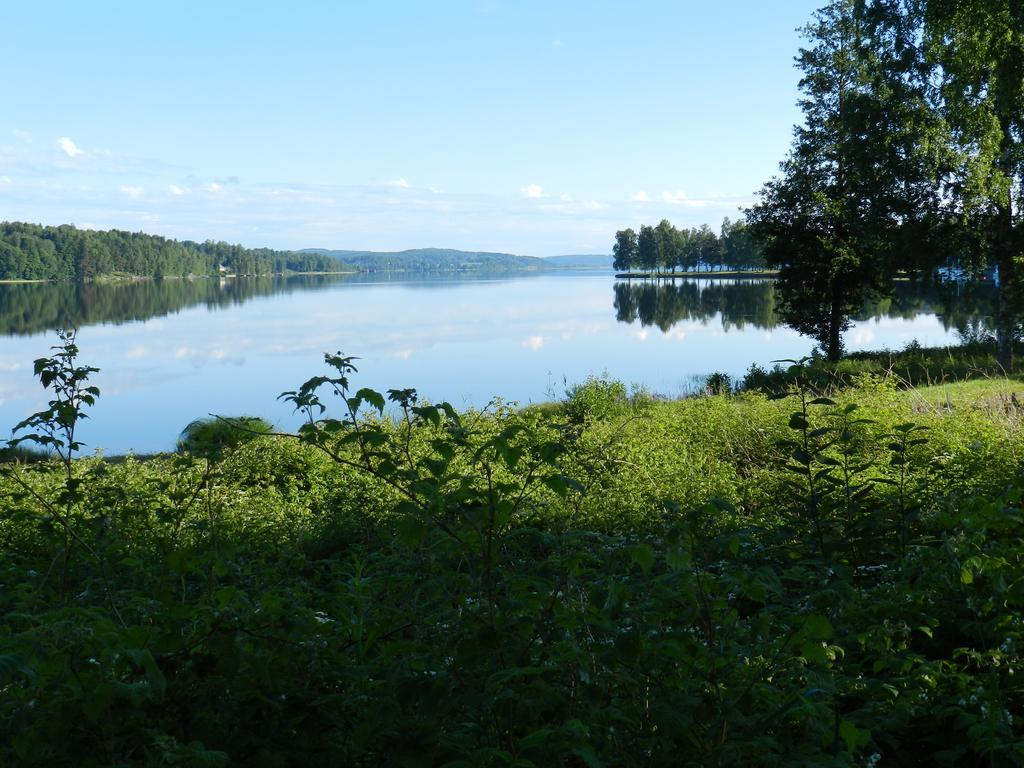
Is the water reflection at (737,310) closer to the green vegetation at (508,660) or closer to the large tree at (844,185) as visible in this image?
the large tree at (844,185)

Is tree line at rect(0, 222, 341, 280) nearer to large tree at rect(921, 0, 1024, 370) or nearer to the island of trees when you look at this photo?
the island of trees

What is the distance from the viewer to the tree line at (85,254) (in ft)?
368

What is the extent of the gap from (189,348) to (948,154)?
33.6 metres

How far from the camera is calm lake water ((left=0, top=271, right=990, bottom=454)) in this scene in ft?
81.6

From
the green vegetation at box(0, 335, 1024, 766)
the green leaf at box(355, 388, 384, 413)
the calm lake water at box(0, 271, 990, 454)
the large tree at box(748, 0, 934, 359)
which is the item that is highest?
the large tree at box(748, 0, 934, 359)

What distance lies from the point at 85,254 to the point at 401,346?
98.3 metres

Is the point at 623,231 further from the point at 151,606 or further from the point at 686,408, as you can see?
the point at 151,606

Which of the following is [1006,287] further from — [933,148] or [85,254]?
[85,254]

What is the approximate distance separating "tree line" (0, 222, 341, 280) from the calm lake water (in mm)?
49114

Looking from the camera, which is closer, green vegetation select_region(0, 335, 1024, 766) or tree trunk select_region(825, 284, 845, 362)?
green vegetation select_region(0, 335, 1024, 766)

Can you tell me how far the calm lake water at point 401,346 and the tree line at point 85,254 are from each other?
49.1 meters

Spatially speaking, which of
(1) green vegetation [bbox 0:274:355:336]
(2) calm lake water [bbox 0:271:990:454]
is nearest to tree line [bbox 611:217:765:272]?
(2) calm lake water [bbox 0:271:990:454]

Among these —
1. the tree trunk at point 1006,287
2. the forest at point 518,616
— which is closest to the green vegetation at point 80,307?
the tree trunk at point 1006,287

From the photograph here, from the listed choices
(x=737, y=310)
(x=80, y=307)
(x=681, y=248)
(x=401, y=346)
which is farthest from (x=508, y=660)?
(x=681, y=248)
